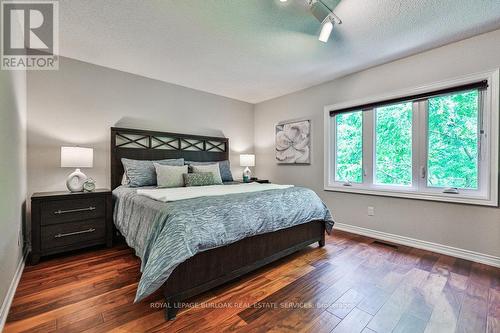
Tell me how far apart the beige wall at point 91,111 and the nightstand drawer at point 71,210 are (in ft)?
1.84

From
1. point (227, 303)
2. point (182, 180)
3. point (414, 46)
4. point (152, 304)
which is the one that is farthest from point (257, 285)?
point (414, 46)

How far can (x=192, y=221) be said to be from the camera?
63.2 inches

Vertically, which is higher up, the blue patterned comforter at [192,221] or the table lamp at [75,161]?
the table lamp at [75,161]

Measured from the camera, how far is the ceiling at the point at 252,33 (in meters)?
1.93

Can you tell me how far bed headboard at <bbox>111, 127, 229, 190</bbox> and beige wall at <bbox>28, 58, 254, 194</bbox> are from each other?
0.12 meters

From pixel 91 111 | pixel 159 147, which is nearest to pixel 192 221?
pixel 159 147

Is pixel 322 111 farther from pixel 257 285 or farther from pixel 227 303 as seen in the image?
pixel 227 303

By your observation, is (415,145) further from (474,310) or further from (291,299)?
(291,299)

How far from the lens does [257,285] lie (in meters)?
1.91

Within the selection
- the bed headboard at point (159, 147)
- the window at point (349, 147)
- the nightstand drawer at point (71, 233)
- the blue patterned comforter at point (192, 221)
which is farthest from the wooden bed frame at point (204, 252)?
the window at point (349, 147)

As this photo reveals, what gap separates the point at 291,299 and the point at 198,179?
1918mm

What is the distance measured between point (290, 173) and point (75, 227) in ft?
10.9

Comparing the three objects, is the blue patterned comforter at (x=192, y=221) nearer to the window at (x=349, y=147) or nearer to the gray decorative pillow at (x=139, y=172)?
the gray decorative pillow at (x=139, y=172)

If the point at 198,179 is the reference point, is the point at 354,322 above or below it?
below
